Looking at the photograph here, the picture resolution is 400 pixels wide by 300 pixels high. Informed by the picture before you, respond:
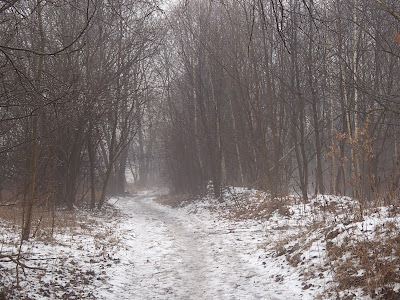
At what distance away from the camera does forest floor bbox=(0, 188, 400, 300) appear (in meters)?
4.86

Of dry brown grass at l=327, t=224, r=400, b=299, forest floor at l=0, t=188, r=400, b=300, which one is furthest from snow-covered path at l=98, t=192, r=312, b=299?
dry brown grass at l=327, t=224, r=400, b=299

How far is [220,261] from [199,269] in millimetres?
566

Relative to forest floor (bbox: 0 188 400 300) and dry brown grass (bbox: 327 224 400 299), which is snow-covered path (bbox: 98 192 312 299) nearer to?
forest floor (bbox: 0 188 400 300)

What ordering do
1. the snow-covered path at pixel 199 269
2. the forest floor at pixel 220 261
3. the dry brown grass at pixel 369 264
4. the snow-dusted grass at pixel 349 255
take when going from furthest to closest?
the snow-covered path at pixel 199 269 → the forest floor at pixel 220 261 → the snow-dusted grass at pixel 349 255 → the dry brown grass at pixel 369 264

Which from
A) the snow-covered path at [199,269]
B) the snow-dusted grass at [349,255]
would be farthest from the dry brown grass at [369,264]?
the snow-covered path at [199,269]

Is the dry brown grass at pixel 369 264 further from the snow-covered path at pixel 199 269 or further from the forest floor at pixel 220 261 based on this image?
the snow-covered path at pixel 199 269

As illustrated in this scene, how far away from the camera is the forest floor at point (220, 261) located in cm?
486

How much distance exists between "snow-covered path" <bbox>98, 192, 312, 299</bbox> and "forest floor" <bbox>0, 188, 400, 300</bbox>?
0.6 inches

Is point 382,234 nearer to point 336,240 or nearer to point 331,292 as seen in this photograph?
point 336,240

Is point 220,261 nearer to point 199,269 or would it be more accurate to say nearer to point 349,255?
point 199,269

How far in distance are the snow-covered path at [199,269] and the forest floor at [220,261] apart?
0.05ft

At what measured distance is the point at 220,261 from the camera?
7.16 meters

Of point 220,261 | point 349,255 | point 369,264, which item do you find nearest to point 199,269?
point 220,261

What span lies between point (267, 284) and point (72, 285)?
2.99 meters
